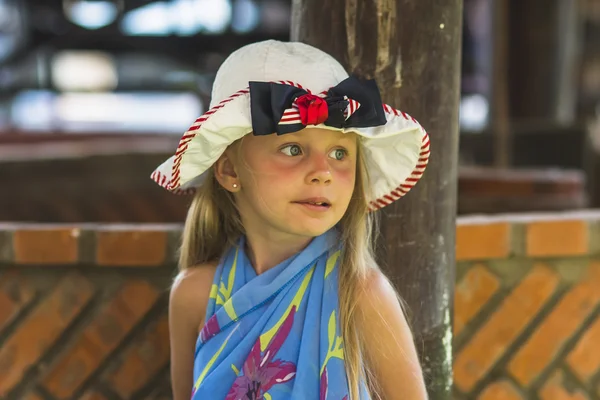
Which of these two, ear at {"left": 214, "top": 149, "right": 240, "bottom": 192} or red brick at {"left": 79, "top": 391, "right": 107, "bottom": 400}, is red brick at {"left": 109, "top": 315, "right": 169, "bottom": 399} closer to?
red brick at {"left": 79, "top": 391, "right": 107, "bottom": 400}

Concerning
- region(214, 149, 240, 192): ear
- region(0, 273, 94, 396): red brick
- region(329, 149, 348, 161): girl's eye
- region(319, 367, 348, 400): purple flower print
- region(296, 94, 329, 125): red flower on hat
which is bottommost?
region(0, 273, 94, 396): red brick

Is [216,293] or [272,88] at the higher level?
[272,88]

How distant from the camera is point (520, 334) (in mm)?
1972

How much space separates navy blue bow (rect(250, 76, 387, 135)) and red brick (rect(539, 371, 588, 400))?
0.97 meters

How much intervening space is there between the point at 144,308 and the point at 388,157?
77 centimetres

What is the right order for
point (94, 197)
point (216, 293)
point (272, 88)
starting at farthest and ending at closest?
point (94, 197)
point (216, 293)
point (272, 88)

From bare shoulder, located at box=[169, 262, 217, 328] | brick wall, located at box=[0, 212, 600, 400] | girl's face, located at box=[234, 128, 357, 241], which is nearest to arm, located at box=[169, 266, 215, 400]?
bare shoulder, located at box=[169, 262, 217, 328]

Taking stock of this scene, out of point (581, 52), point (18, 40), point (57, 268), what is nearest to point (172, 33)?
point (18, 40)

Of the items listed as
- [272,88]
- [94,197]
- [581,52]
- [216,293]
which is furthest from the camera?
[581,52]

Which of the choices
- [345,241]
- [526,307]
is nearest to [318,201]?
[345,241]

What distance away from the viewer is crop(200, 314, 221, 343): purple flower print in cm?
146

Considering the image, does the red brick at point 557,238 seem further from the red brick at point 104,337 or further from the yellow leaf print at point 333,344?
the red brick at point 104,337

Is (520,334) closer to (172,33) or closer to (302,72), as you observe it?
(302,72)

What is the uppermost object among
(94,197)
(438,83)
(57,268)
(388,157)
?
(438,83)
